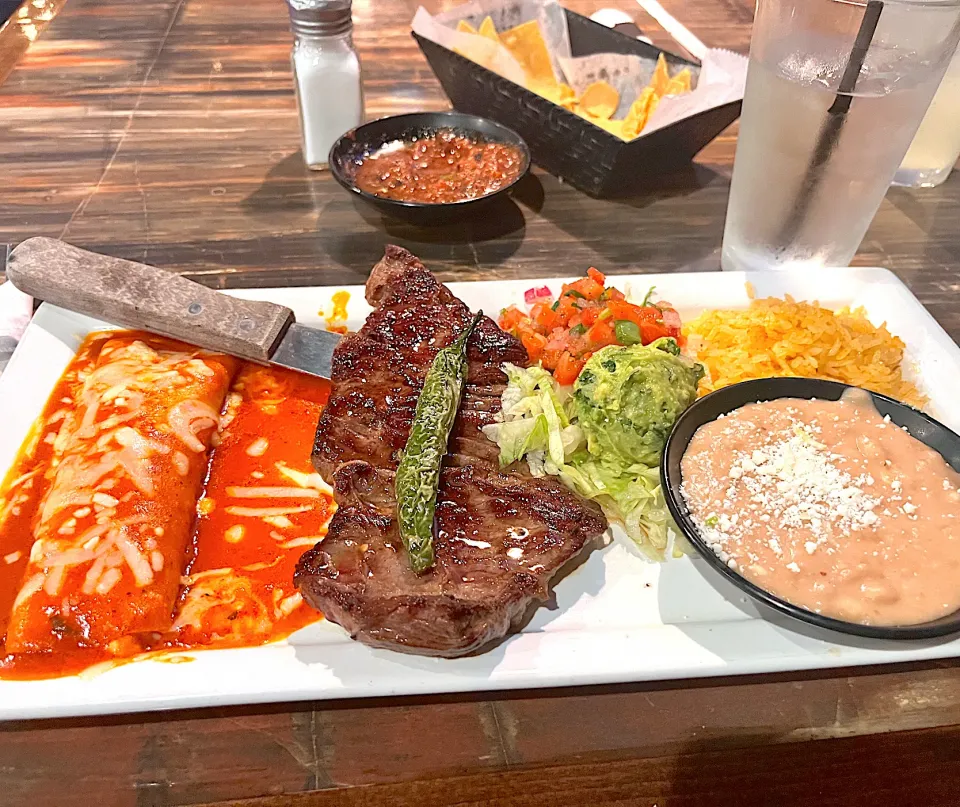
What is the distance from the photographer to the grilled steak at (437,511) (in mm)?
2162

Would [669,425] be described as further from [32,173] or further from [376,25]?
[376,25]

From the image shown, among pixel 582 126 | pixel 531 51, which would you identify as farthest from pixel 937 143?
pixel 531 51

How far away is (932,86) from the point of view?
3.16 meters

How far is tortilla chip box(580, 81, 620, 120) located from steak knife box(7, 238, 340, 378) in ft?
9.15

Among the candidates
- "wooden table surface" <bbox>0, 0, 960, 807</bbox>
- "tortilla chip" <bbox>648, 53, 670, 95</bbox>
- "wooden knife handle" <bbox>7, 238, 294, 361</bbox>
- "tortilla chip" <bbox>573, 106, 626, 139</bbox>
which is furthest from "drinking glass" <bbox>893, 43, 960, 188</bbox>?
"wooden knife handle" <bbox>7, 238, 294, 361</bbox>

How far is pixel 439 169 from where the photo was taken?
4.41 meters

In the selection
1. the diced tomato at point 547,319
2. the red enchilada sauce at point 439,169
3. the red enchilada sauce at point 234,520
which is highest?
the red enchilada sauce at point 439,169

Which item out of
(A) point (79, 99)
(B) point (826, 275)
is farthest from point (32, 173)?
(B) point (826, 275)

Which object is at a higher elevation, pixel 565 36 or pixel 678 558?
pixel 565 36

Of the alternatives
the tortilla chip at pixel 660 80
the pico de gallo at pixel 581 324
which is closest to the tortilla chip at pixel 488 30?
the tortilla chip at pixel 660 80

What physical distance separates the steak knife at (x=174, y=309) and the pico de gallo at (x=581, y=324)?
905 millimetres

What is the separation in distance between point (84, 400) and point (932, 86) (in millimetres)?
3932

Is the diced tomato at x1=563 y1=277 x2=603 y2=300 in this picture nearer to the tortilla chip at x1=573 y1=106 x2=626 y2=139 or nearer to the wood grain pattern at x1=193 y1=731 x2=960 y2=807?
the tortilla chip at x1=573 y1=106 x2=626 y2=139

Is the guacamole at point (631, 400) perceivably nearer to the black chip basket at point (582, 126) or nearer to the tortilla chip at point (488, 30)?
the black chip basket at point (582, 126)
